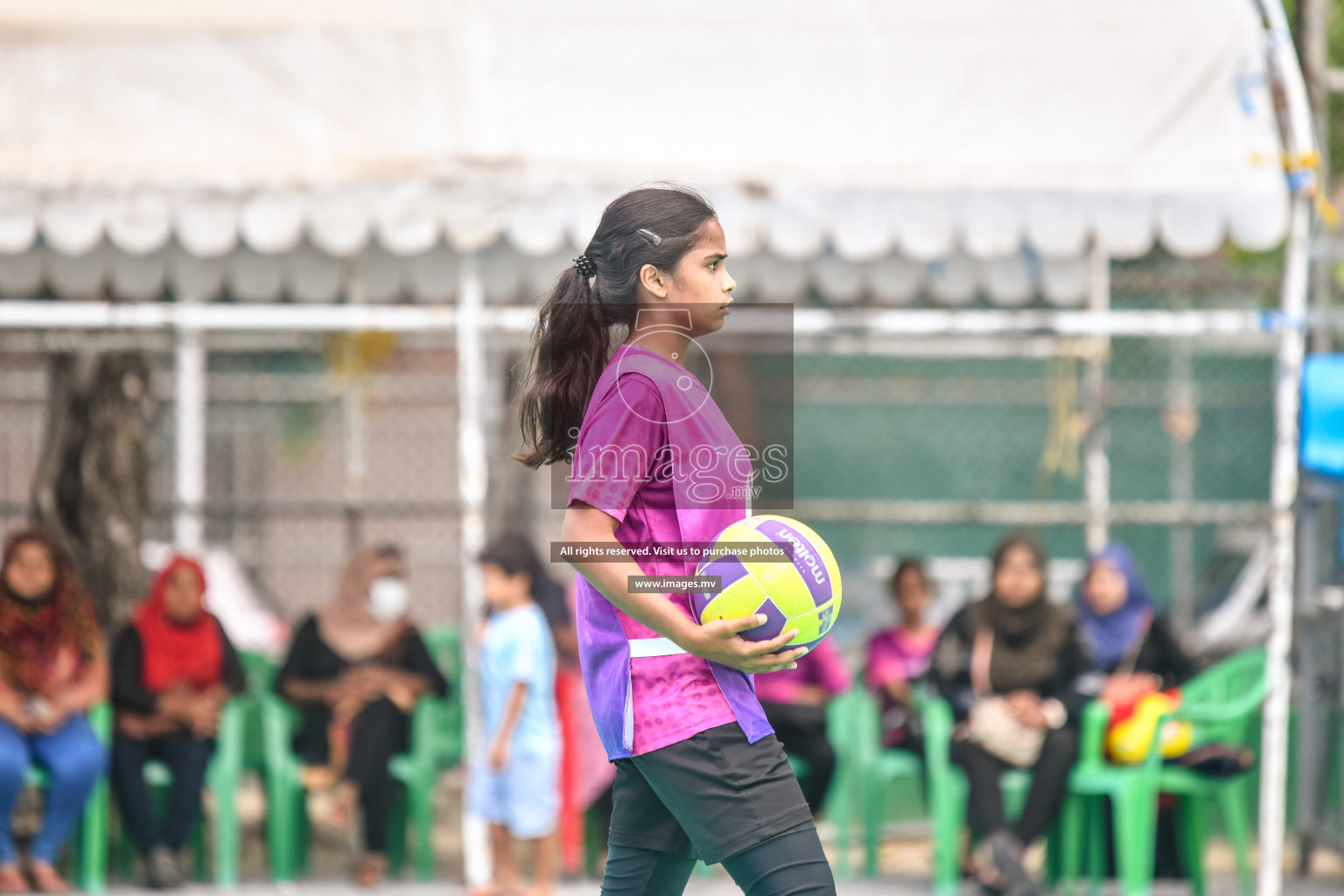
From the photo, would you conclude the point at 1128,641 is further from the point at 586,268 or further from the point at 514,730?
the point at 586,268

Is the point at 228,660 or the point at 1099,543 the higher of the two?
the point at 1099,543

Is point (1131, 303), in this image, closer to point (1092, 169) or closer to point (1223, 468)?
point (1223, 468)

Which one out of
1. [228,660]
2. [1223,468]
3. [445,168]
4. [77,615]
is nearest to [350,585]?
[228,660]

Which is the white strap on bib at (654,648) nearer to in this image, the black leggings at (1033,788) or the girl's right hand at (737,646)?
the girl's right hand at (737,646)

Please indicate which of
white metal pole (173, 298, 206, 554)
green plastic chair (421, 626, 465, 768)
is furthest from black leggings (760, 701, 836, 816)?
white metal pole (173, 298, 206, 554)

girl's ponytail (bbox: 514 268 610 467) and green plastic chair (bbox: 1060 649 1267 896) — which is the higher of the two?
girl's ponytail (bbox: 514 268 610 467)

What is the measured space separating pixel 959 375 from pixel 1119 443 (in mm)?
1238

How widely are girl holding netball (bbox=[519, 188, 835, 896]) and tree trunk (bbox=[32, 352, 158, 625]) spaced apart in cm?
582

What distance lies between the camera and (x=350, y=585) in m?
7.13

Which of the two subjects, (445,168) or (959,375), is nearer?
(445,168)

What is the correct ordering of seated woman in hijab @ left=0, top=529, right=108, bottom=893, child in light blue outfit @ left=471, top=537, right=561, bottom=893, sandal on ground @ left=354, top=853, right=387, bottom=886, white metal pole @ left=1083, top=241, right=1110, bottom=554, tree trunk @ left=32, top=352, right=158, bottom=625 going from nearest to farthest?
child in light blue outfit @ left=471, top=537, right=561, bottom=893 < seated woman in hijab @ left=0, top=529, right=108, bottom=893 < sandal on ground @ left=354, top=853, right=387, bottom=886 < white metal pole @ left=1083, top=241, right=1110, bottom=554 < tree trunk @ left=32, top=352, right=158, bottom=625

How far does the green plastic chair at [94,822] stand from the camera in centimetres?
622

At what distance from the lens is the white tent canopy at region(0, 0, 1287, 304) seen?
5922mm

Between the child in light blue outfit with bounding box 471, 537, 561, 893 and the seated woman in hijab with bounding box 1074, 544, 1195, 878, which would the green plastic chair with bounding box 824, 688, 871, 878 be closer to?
the seated woman in hijab with bounding box 1074, 544, 1195, 878
